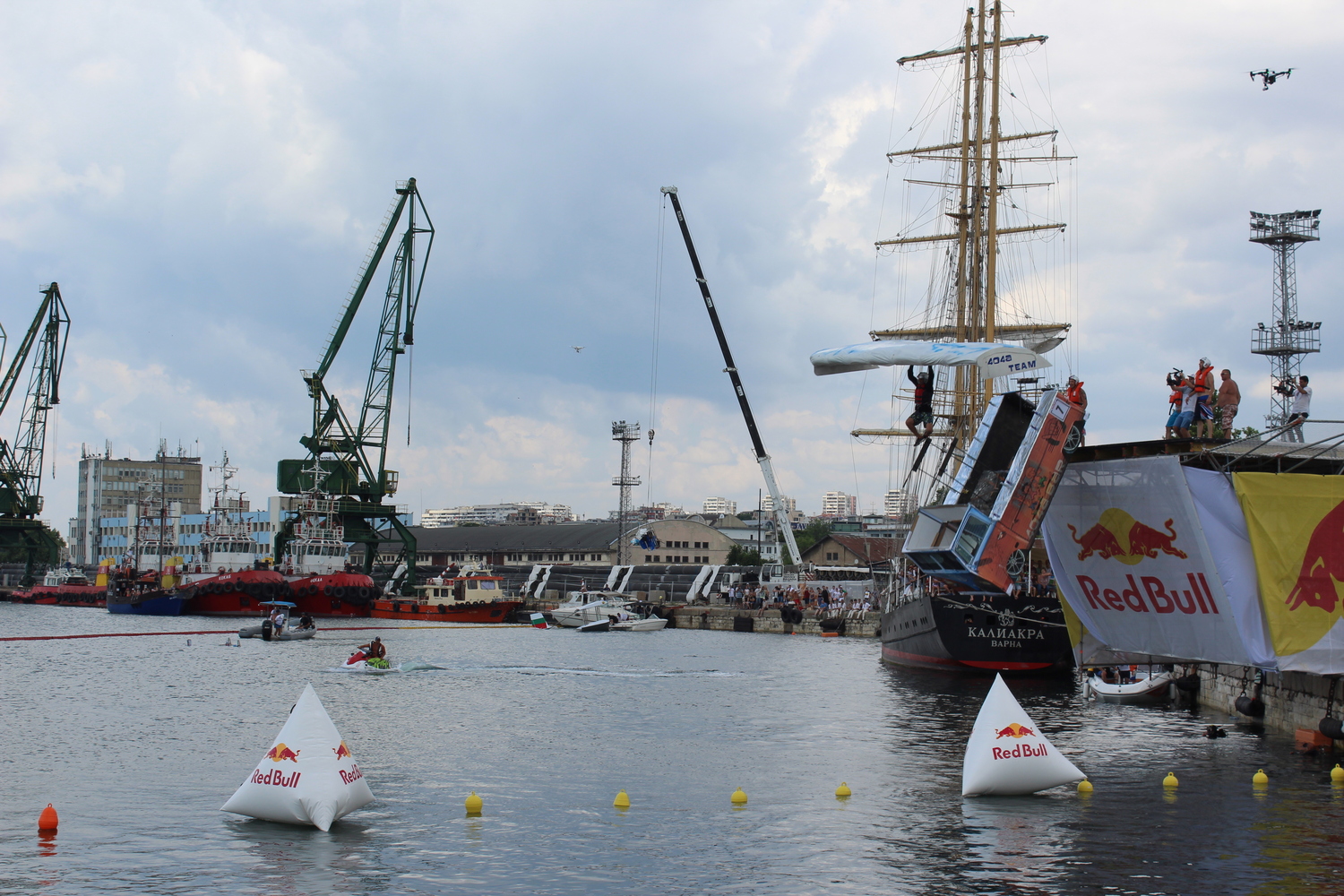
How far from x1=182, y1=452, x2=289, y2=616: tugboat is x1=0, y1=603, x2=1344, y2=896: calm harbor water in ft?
194

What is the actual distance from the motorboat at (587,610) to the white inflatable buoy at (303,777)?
251ft

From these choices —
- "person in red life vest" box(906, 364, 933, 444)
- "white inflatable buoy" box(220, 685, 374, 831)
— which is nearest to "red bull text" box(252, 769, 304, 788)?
"white inflatable buoy" box(220, 685, 374, 831)

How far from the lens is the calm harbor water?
16344 mm

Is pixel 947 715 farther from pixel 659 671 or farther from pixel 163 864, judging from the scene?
pixel 163 864

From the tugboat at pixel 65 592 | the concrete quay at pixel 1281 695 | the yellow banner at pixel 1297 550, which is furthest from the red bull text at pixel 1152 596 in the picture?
the tugboat at pixel 65 592

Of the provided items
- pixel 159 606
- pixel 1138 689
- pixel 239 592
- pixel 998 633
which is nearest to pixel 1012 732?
pixel 1138 689

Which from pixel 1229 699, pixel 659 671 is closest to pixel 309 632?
pixel 659 671

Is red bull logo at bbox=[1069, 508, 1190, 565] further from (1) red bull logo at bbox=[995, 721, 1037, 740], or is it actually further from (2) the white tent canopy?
(1) red bull logo at bbox=[995, 721, 1037, 740]

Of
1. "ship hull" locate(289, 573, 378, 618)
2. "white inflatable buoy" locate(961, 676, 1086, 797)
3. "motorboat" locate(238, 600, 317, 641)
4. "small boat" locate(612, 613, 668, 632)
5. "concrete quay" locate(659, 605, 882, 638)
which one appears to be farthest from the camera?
"ship hull" locate(289, 573, 378, 618)

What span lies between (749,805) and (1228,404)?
1390 centimetres

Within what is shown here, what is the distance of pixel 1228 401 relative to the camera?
26.2 metres

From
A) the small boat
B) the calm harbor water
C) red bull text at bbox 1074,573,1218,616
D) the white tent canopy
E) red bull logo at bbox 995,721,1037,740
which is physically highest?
the white tent canopy

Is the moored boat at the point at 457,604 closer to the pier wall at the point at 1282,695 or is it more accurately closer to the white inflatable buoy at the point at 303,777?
the pier wall at the point at 1282,695

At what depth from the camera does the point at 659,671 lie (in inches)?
2045
